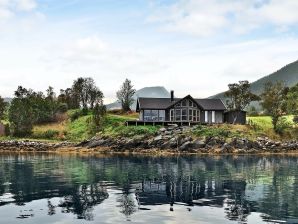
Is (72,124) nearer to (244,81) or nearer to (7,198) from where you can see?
(244,81)

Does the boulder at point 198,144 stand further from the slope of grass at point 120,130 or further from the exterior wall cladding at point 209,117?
the exterior wall cladding at point 209,117

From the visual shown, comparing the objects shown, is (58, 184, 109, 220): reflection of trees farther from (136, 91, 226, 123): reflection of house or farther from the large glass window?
(136, 91, 226, 123): reflection of house

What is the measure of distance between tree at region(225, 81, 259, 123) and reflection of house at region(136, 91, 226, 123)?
18.9ft

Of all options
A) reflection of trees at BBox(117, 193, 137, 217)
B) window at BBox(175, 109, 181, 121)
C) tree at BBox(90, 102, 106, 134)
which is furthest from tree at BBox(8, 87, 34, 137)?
reflection of trees at BBox(117, 193, 137, 217)

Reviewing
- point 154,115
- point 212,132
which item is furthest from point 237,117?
point 154,115

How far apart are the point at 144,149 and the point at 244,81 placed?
117 ft

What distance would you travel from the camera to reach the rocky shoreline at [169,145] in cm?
8231

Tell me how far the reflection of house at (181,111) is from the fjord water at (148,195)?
4743cm

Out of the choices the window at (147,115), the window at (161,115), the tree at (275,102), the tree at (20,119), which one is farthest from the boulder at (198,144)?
the tree at (20,119)

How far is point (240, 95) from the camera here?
10225 cm

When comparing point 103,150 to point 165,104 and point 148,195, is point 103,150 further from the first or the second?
point 148,195

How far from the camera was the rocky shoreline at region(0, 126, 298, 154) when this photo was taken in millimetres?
82312

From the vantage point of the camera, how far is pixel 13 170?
164 feet

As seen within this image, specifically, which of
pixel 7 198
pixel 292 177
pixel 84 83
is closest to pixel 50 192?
pixel 7 198
